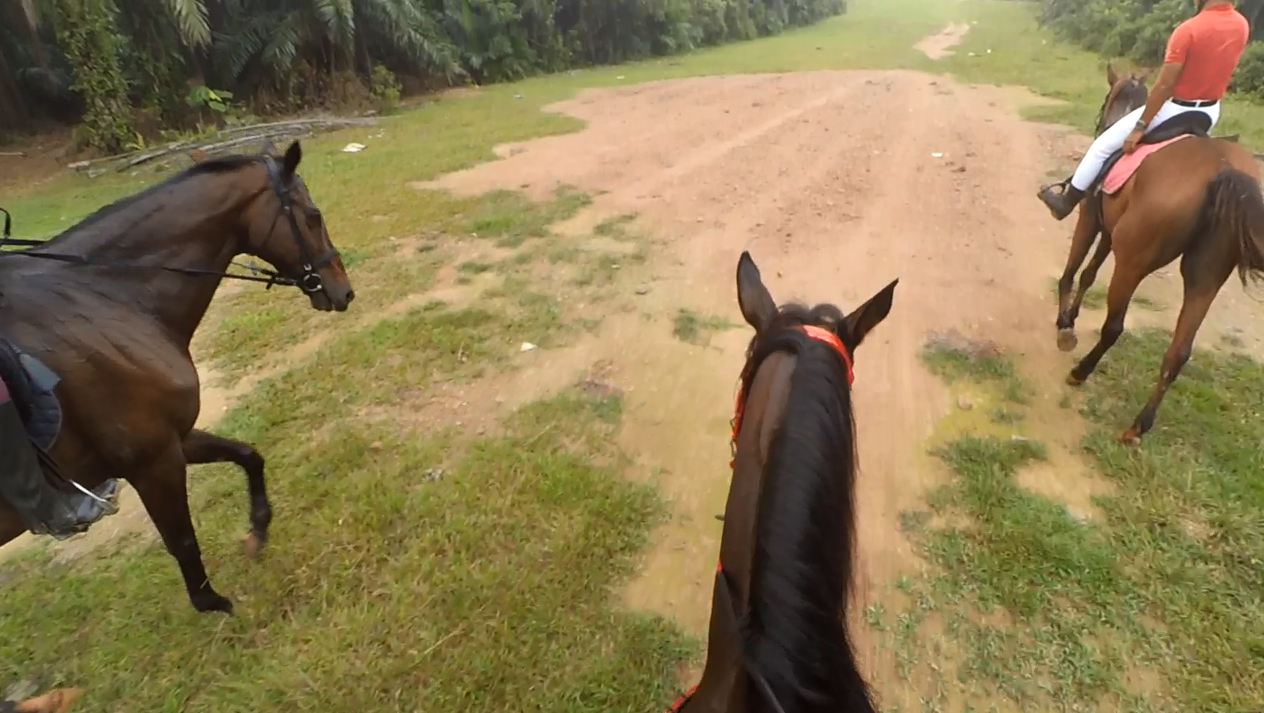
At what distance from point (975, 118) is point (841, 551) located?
12.1m

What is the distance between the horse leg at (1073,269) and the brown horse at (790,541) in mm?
4001

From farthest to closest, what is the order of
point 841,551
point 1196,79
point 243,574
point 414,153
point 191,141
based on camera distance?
point 191,141 → point 414,153 → point 1196,79 → point 243,574 → point 841,551

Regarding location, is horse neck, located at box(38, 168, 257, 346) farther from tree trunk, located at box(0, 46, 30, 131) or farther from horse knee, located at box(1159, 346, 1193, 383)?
tree trunk, located at box(0, 46, 30, 131)

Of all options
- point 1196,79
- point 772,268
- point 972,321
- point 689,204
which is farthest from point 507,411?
point 1196,79

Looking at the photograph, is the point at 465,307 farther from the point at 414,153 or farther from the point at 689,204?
the point at 414,153

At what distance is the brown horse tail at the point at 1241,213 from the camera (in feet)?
11.9

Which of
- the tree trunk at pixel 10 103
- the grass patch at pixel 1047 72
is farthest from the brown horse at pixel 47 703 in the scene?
the tree trunk at pixel 10 103

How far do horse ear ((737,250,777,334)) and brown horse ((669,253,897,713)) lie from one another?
17cm

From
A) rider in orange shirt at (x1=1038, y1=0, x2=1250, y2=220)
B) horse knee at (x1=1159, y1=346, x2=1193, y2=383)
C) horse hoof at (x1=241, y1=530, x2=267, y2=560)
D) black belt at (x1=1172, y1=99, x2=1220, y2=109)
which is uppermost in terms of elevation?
rider in orange shirt at (x1=1038, y1=0, x2=1250, y2=220)

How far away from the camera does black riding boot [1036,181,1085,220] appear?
5289 mm

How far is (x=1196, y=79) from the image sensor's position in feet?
14.6

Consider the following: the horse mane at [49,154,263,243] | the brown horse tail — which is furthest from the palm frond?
the brown horse tail

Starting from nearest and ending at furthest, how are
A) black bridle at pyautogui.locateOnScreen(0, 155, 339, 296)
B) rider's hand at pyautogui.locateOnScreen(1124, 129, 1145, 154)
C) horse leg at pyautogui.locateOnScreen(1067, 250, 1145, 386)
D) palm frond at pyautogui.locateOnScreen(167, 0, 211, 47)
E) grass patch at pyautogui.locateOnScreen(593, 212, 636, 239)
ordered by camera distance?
black bridle at pyautogui.locateOnScreen(0, 155, 339, 296), horse leg at pyautogui.locateOnScreen(1067, 250, 1145, 386), rider's hand at pyautogui.locateOnScreen(1124, 129, 1145, 154), grass patch at pyautogui.locateOnScreen(593, 212, 636, 239), palm frond at pyautogui.locateOnScreen(167, 0, 211, 47)

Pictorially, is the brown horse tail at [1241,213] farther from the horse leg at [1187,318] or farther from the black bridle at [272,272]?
the black bridle at [272,272]
